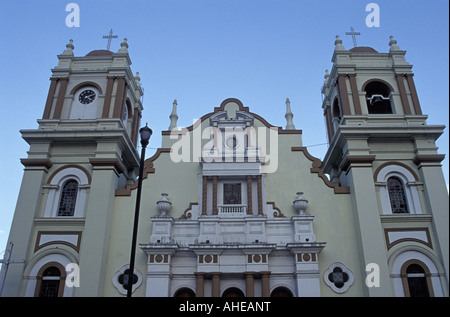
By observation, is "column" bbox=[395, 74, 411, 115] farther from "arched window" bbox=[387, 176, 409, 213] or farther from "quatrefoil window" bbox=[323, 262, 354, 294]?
"quatrefoil window" bbox=[323, 262, 354, 294]

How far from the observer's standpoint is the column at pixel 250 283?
1891 cm

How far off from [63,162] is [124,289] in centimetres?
755

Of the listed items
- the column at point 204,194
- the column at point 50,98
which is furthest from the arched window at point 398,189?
the column at point 50,98

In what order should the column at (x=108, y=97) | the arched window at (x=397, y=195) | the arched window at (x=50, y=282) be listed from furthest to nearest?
the column at (x=108, y=97) → the arched window at (x=397, y=195) → the arched window at (x=50, y=282)

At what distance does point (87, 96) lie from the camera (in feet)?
79.4

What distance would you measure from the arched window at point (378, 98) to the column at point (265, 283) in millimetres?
12105

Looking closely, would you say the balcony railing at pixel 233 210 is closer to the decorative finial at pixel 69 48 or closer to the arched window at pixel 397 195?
the arched window at pixel 397 195

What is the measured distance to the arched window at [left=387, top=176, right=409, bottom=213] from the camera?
68.8ft

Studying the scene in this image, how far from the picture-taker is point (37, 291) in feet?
62.8

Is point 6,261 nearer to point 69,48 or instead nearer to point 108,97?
point 108,97

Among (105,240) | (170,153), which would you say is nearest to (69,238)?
(105,240)

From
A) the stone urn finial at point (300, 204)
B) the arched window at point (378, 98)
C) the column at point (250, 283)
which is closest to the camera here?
the column at point (250, 283)

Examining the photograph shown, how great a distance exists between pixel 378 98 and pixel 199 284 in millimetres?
14890
